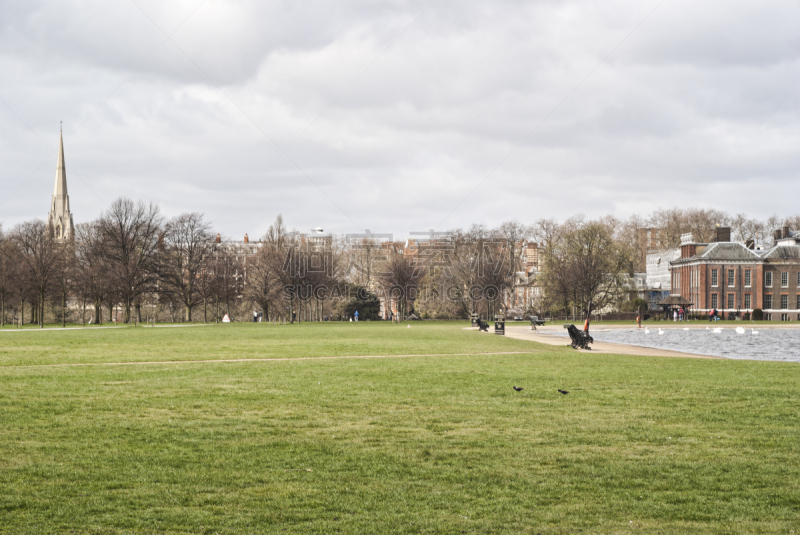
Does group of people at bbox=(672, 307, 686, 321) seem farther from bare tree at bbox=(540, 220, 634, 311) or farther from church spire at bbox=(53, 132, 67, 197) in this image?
church spire at bbox=(53, 132, 67, 197)

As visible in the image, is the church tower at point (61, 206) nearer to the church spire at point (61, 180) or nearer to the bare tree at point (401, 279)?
the church spire at point (61, 180)

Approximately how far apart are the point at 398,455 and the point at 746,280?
101m

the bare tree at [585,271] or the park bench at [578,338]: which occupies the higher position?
the bare tree at [585,271]

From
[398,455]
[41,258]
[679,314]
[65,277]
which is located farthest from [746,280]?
[398,455]

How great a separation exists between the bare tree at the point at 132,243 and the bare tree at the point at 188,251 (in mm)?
3883

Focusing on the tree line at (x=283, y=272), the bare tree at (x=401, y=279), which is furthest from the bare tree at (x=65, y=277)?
the bare tree at (x=401, y=279)

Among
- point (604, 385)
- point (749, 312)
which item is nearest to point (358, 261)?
point (749, 312)

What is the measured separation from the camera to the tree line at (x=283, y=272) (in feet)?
245

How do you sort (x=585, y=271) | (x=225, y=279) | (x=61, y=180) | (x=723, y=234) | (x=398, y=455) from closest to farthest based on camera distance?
(x=398, y=455), (x=225, y=279), (x=585, y=271), (x=723, y=234), (x=61, y=180)

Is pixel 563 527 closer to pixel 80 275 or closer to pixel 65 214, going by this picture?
pixel 80 275

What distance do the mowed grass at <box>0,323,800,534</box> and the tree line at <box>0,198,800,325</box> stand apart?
58585 mm

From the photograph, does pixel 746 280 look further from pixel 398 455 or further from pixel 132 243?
pixel 398 455

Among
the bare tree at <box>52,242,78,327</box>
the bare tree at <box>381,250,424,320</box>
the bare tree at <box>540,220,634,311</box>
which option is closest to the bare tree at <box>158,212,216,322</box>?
the bare tree at <box>52,242,78,327</box>

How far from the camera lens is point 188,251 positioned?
280ft
